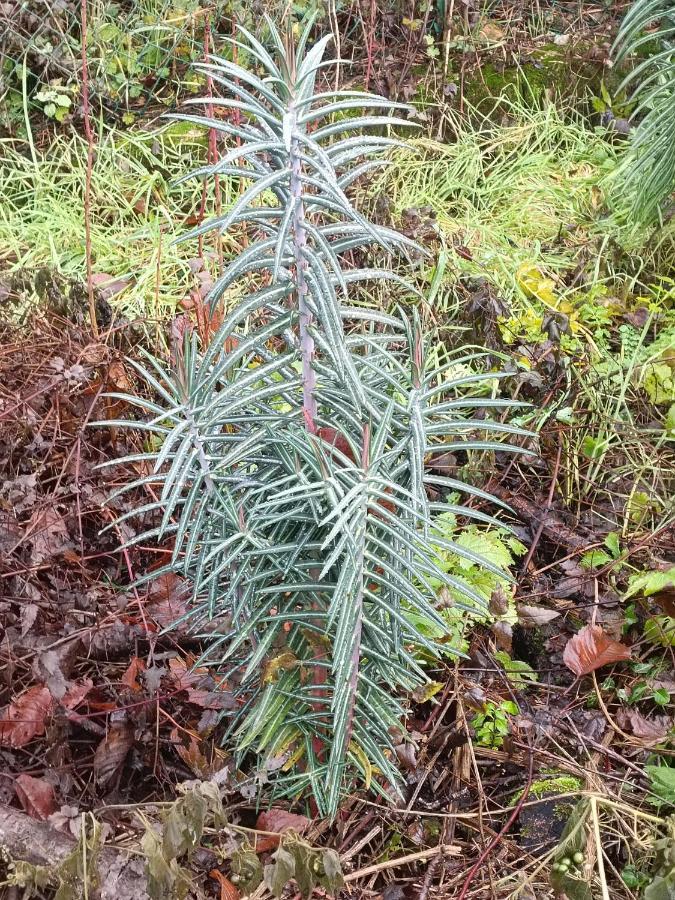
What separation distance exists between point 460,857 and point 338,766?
51 centimetres

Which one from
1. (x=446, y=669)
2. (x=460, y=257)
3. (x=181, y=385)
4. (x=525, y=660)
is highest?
(x=181, y=385)

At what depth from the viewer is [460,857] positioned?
1.78 meters

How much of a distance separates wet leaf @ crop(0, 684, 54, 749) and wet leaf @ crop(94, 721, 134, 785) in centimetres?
17

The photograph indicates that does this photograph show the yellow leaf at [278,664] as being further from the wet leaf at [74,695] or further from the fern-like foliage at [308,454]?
the wet leaf at [74,695]

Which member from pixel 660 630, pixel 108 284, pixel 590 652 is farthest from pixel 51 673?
pixel 108 284

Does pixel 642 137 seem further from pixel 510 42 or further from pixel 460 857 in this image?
pixel 460 857

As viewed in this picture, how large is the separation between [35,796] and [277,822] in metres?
0.55

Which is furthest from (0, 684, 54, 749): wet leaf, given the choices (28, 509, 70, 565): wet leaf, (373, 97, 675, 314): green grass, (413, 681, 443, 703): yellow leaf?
(373, 97, 675, 314): green grass

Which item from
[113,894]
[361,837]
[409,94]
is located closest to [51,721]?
[113,894]

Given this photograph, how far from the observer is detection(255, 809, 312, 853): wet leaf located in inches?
67.5

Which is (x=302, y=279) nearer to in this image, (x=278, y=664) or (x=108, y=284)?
(x=278, y=664)

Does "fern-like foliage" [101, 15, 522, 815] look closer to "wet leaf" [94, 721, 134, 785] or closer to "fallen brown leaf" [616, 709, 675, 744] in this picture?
"wet leaf" [94, 721, 134, 785]

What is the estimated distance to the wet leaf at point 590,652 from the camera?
2.10 meters

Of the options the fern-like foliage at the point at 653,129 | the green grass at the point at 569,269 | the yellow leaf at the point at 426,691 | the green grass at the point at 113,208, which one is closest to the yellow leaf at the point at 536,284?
the green grass at the point at 569,269
